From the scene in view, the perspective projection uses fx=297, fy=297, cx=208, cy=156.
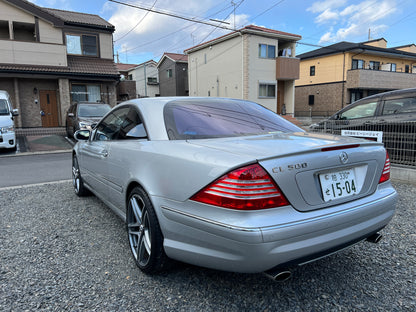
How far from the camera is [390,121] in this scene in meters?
6.03

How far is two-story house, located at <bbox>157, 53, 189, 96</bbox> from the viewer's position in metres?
29.0

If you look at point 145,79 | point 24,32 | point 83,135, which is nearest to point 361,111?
point 83,135

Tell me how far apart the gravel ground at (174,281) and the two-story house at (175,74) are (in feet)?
88.9

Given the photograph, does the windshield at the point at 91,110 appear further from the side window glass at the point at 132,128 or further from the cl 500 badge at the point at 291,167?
the cl 500 badge at the point at 291,167

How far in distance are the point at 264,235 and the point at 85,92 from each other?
692 inches

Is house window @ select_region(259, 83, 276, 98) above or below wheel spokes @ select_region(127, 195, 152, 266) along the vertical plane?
above

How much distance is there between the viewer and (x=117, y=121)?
10.6 ft

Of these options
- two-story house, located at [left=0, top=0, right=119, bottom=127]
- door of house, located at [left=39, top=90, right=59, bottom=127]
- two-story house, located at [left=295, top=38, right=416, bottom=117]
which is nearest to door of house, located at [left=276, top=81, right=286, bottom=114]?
two-story house, located at [left=295, top=38, right=416, bottom=117]

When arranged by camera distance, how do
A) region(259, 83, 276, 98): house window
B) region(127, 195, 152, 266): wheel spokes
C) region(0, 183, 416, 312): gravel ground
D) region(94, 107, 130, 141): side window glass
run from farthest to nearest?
region(259, 83, 276, 98): house window
region(94, 107, 130, 141): side window glass
region(127, 195, 152, 266): wheel spokes
region(0, 183, 416, 312): gravel ground

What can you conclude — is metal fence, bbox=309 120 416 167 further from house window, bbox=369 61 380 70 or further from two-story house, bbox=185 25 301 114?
house window, bbox=369 61 380 70

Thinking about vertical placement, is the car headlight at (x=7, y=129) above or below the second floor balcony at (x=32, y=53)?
below

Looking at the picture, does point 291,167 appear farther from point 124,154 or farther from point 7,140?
point 7,140

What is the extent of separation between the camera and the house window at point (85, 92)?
16.7 m

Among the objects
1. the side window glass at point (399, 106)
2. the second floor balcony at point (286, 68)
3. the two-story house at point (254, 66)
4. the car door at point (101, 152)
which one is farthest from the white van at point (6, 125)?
the second floor balcony at point (286, 68)
